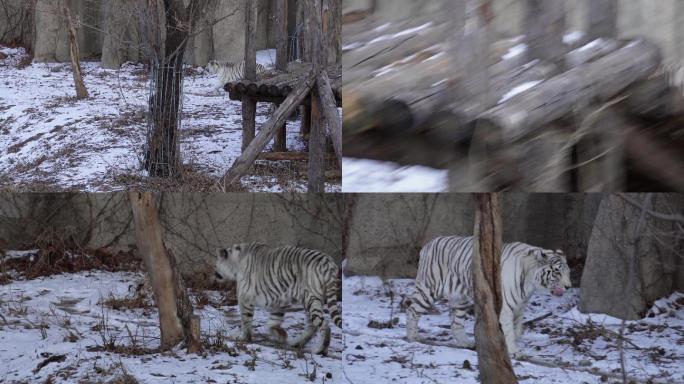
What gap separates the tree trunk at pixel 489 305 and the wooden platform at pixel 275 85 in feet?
2.66

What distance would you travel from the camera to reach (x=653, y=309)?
10.5ft

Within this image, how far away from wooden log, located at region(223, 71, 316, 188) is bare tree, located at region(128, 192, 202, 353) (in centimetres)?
42

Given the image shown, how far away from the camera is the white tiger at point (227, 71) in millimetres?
3408

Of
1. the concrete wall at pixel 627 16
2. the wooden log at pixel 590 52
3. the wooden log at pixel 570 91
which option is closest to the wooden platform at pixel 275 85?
the concrete wall at pixel 627 16

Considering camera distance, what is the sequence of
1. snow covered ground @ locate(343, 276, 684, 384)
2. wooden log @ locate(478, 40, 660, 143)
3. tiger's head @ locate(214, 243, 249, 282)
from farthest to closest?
1. tiger's head @ locate(214, 243, 249, 282)
2. snow covered ground @ locate(343, 276, 684, 384)
3. wooden log @ locate(478, 40, 660, 143)

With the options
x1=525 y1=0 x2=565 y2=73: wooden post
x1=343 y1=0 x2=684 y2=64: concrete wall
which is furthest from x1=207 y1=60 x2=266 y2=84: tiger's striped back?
x1=525 y1=0 x2=565 y2=73: wooden post

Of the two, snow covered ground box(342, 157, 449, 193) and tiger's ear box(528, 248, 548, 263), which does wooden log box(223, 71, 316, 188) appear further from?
tiger's ear box(528, 248, 548, 263)

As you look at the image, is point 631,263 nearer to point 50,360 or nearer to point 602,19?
point 602,19

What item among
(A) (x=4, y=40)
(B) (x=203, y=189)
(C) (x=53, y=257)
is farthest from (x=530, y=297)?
(A) (x=4, y=40)

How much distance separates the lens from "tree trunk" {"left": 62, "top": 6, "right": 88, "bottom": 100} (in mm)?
3365

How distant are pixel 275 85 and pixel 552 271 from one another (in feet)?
4.52

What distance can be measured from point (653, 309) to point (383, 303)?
41.1 inches

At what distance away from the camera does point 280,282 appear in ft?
12.1

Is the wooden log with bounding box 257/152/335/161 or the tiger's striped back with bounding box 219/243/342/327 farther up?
the wooden log with bounding box 257/152/335/161
